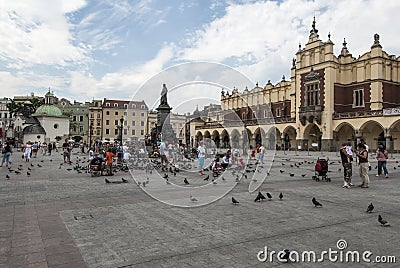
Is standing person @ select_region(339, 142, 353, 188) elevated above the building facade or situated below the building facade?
below

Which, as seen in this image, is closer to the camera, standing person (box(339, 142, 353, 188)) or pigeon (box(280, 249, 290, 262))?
pigeon (box(280, 249, 290, 262))

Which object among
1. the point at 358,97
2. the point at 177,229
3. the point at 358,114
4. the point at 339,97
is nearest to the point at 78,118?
the point at 339,97

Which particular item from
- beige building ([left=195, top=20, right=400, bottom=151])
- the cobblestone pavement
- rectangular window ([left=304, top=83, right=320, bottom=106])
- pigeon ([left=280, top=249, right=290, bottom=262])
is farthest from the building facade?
pigeon ([left=280, top=249, right=290, bottom=262])

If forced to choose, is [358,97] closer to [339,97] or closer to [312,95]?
[339,97]

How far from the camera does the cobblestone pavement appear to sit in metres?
4.81

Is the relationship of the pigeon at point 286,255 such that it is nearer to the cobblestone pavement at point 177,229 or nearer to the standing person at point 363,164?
the cobblestone pavement at point 177,229

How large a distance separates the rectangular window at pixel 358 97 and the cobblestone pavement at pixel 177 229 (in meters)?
42.3

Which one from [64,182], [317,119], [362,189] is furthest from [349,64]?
[64,182]

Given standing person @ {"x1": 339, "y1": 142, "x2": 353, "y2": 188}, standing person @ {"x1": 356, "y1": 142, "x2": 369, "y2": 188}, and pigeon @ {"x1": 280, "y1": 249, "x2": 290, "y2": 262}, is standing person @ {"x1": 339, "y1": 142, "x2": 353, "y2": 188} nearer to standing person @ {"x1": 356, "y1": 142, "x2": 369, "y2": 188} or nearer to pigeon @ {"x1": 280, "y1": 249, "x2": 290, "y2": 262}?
standing person @ {"x1": 356, "y1": 142, "x2": 369, "y2": 188}

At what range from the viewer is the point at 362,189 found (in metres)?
12.0

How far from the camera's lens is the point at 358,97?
48.1 m

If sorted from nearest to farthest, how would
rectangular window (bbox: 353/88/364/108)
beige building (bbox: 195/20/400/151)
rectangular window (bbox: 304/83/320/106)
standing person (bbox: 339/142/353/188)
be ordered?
standing person (bbox: 339/142/353/188)
beige building (bbox: 195/20/400/151)
rectangular window (bbox: 353/88/364/108)
rectangular window (bbox: 304/83/320/106)

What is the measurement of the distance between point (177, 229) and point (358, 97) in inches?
1933

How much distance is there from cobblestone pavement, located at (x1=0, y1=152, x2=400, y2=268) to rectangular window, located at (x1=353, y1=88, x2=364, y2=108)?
4230cm
